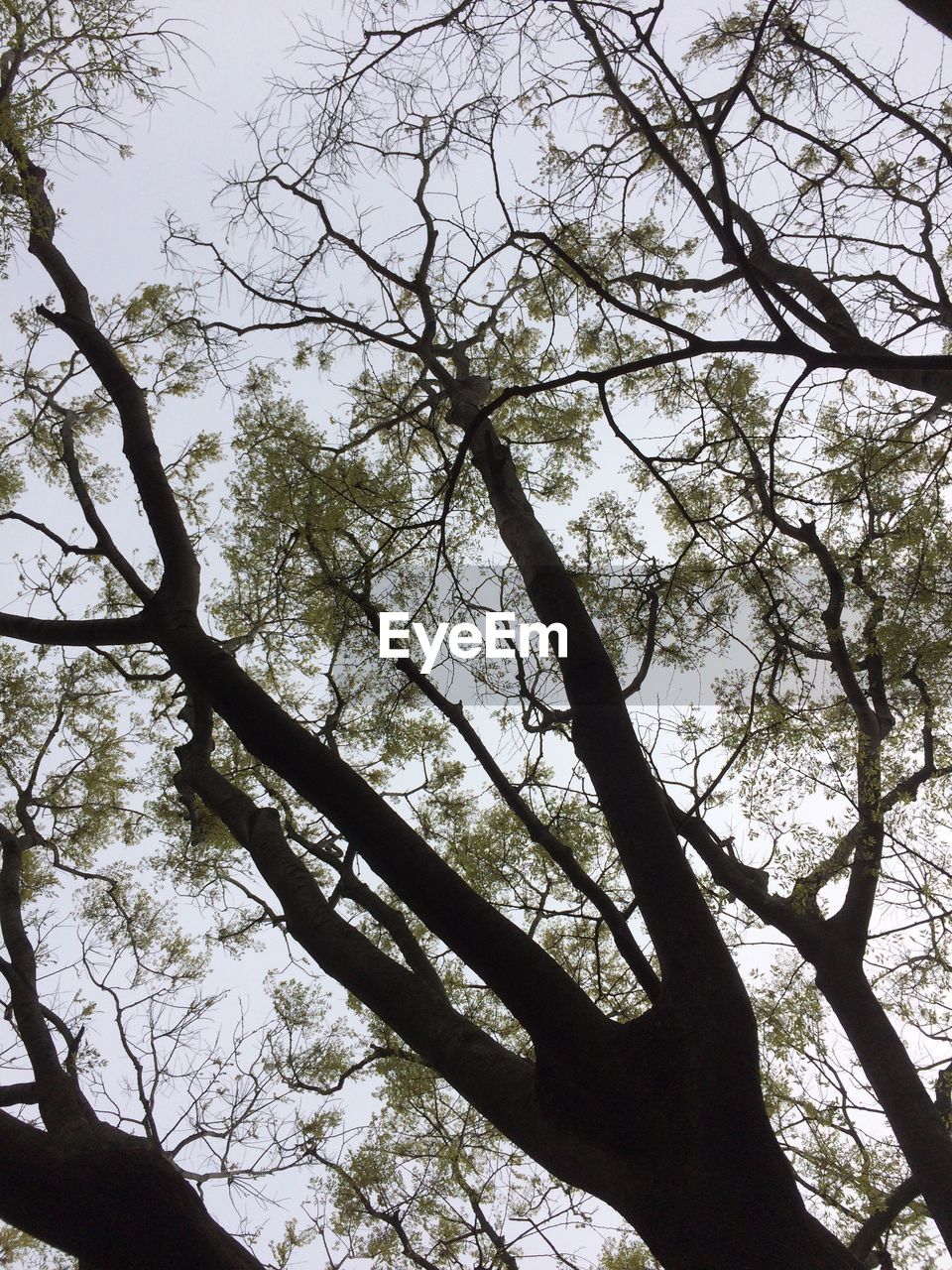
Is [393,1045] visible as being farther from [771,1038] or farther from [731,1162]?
[731,1162]

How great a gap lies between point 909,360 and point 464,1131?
795 centimetres

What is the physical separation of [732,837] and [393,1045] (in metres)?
3.90

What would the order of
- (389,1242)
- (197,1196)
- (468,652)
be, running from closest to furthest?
(197,1196) < (468,652) < (389,1242)

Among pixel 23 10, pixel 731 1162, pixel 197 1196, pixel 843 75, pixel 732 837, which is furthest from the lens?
pixel 732 837

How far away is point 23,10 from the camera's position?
5293 millimetres

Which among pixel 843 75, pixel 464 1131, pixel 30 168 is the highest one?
pixel 843 75

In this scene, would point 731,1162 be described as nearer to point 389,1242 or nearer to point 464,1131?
point 464,1131

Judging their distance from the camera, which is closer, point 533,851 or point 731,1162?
point 731,1162

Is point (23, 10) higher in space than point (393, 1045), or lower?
higher

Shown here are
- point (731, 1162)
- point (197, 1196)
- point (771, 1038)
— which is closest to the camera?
point (731, 1162)

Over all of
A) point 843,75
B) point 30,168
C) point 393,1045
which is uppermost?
point 843,75

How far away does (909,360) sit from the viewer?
216 centimetres

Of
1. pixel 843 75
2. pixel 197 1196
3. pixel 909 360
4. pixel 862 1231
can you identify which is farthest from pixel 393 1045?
pixel 843 75

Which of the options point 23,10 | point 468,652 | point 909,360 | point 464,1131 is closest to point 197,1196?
point 909,360
